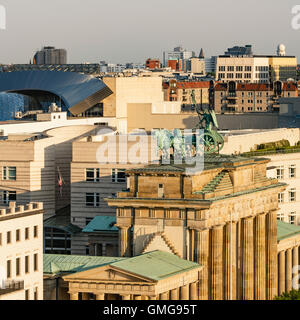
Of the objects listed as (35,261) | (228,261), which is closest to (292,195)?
(228,261)

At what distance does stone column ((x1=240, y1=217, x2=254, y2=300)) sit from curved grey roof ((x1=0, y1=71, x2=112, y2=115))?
63806 mm

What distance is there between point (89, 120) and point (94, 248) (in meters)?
50.5

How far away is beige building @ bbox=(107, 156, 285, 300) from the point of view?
247 feet

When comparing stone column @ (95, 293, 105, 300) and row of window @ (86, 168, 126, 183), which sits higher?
row of window @ (86, 168, 126, 183)

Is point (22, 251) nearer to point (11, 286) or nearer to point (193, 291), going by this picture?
point (11, 286)

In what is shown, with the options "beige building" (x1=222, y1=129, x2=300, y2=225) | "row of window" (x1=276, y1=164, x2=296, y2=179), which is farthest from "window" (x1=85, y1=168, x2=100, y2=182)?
"row of window" (x1=276, y1=164, x2=296, y2=179)

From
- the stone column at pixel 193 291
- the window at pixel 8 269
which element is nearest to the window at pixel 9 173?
the stone column at pixel 193 291

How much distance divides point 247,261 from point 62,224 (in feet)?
49.1

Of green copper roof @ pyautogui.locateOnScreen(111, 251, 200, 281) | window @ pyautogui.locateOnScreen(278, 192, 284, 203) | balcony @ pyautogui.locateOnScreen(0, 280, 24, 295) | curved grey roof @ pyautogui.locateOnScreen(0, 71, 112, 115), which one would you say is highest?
curved grey roof @ pyautogui.locateOnScreen(0, 71, 112, 115)

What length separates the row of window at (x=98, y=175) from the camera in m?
92.4

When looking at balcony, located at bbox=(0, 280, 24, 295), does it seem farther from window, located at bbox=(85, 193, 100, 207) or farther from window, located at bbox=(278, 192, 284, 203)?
window, located at bbox=(278, 192, 284, 203)

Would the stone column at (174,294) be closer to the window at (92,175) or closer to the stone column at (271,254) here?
the stone column at (271,254)

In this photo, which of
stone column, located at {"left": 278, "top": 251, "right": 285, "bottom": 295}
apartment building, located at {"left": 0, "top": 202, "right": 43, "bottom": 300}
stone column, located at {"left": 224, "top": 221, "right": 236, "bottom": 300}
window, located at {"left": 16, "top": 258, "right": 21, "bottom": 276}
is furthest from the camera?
stone column, located at {"left": 278, "top": 251, "right": 285, "bottom": 295}

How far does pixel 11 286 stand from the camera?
6725cm
